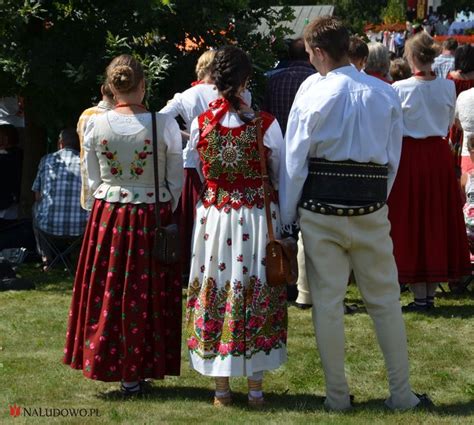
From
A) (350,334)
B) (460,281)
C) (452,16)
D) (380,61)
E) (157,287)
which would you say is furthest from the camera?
(452,16)

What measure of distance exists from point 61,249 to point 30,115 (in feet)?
4.54

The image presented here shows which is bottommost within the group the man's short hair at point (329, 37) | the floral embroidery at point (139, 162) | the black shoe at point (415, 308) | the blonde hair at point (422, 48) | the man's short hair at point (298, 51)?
the black shoe at point (415, 308)

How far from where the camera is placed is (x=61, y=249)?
9.93 m

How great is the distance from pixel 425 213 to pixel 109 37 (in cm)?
305

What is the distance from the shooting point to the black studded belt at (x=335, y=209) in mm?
5414

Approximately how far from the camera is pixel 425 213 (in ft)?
26.5

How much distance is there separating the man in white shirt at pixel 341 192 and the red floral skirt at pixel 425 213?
2468 mm

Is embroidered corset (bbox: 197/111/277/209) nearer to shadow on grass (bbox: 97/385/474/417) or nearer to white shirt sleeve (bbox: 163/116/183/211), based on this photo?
white shirt sleeve (bbox: 163/116/183/211)

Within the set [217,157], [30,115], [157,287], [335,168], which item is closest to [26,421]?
[157,287]

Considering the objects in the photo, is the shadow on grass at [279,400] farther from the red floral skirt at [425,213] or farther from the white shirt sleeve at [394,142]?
the red floral skirt at [425,213]

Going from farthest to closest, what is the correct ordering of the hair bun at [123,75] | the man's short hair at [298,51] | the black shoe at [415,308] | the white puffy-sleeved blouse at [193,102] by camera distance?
the man's short hair at [298,51] → the black shoe at [415,308] → the white puffy-sleeved blouse at [193,102] → the hair bun at [123,75]

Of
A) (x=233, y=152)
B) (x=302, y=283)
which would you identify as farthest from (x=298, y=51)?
(x=233, y=152)

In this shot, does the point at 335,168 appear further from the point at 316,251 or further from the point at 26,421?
the point at 26,421

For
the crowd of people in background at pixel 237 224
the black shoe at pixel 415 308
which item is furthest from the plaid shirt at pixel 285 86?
the crowd of people in background at pixel 237 224
